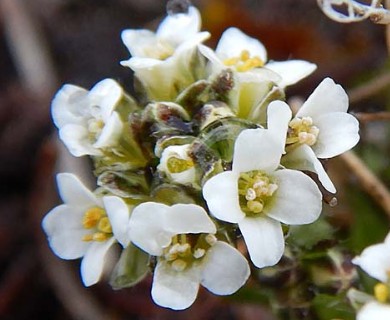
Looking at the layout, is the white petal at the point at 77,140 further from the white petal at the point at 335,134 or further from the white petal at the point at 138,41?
the white petal at the point at 335,134

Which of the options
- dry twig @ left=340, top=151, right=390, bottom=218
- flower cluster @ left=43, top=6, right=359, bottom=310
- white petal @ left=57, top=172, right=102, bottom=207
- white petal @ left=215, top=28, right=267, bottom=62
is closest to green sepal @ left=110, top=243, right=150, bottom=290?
flower cluster @ left=43, top=6, right=359, bottom=310

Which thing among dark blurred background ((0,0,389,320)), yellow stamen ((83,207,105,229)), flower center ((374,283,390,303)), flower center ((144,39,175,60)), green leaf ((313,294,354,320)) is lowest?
dark blurred background ((0,0,389,320))

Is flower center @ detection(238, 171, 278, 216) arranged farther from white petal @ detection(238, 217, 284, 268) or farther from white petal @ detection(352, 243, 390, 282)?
white petal @ detection(352, 243, 390, 282)

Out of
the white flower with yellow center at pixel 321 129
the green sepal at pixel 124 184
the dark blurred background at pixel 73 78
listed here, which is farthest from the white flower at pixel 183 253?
the dark blurred background at pixel 73 78

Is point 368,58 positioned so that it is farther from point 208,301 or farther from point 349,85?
point 208,301

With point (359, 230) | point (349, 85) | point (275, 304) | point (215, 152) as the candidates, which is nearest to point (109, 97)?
point (215, 152)
